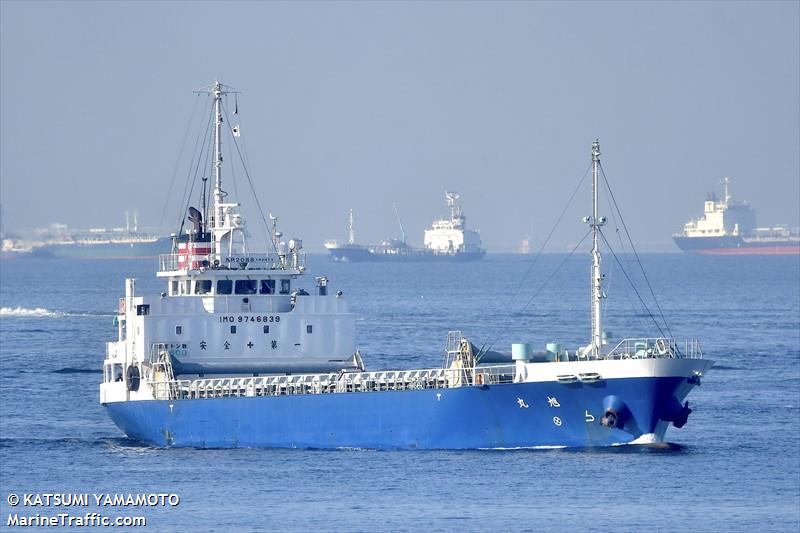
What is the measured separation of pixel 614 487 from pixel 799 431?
13511 millimetres

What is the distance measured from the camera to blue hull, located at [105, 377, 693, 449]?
4697 cm

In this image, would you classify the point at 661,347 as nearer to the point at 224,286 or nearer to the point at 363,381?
the point at 363,381

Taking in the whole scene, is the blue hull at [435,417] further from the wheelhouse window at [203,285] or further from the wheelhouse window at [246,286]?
the wheelhouse window at [246,286]

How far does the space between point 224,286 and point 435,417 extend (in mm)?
9673

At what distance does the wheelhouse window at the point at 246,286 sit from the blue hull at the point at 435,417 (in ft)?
14.6

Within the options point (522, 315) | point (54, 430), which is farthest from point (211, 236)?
point (522, 315)

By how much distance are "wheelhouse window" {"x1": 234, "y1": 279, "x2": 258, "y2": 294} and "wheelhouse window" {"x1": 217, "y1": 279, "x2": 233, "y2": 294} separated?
20 centimetres

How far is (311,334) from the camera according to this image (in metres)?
54.6

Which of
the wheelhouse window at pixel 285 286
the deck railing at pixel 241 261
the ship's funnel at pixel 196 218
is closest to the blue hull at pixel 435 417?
the deck railing at pixel 241 261

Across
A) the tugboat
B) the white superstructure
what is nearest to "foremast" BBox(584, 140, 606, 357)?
the tugboat

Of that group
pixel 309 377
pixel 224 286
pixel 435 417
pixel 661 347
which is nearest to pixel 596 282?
pixel 661 347

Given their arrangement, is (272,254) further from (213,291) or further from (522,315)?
(522,315)

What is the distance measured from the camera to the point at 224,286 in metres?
54.4

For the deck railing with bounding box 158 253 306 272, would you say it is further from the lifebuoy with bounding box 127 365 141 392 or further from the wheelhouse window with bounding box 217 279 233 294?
the lifebuoy with bounding box 127 365 141 392
